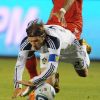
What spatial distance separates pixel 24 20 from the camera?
16.0 m

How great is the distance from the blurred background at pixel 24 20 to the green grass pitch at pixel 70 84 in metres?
0.69

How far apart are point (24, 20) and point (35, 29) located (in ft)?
27.2

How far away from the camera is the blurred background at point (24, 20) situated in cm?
1583

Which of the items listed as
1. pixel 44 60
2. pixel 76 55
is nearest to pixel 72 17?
pixel 76 55

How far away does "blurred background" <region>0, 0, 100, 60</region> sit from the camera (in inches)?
623

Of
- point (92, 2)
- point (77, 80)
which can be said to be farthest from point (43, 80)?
point (92, 2)

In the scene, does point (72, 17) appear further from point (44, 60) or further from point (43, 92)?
point (43, 92)

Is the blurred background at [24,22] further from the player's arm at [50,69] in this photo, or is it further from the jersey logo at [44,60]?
the player's arm at [50,69]

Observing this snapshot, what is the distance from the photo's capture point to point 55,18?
30.8 ft

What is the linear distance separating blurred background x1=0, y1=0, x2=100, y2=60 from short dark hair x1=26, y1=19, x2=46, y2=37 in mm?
8016

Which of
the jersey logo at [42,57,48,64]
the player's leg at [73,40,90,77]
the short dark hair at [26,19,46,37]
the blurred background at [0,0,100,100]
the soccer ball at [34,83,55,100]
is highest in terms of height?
the blurred background at [0,0,100,100]

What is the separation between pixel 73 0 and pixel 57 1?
1.69ft

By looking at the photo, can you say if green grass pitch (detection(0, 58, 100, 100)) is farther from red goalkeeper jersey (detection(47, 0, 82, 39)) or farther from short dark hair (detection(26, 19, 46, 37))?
short dark hair (detection(26, 19, 46, 37))

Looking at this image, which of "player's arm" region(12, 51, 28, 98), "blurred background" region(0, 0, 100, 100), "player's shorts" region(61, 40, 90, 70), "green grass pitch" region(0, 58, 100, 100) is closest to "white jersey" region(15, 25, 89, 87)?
"player's arm" region(12, 51, 28, 98)
